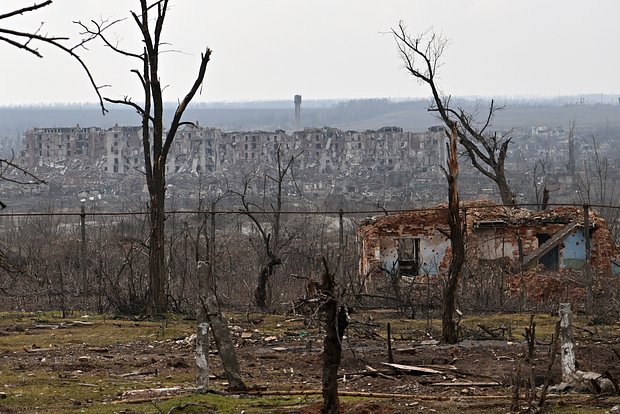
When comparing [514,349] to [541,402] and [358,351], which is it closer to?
[358,351]

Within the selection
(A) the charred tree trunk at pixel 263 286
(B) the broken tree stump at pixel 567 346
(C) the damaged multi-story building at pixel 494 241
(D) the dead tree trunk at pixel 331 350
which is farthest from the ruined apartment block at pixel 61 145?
(D) the dead tree trunk at pixel 331 350

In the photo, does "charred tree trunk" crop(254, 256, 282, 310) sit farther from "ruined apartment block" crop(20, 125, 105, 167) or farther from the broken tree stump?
"ruined apartment block" crop(20, 125, 105, 167)

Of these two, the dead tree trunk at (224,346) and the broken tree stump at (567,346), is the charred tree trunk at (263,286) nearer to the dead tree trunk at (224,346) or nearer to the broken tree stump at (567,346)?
the dead tree trunk at (224,346)

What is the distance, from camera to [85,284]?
22.8 metres

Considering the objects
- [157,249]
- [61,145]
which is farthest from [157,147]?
[61,145]

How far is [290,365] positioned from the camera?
47.1 ft

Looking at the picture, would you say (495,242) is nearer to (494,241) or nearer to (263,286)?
(494,241)

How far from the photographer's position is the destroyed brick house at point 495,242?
1071 inches

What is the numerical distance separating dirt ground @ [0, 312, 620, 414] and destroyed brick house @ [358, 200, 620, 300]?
790cm

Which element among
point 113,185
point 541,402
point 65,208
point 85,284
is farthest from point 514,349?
point 113,185

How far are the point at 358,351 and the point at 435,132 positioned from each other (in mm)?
96104

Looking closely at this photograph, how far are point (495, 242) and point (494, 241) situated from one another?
2.7 inches

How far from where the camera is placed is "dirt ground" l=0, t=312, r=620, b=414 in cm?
1120

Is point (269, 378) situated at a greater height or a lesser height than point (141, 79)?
lesser
